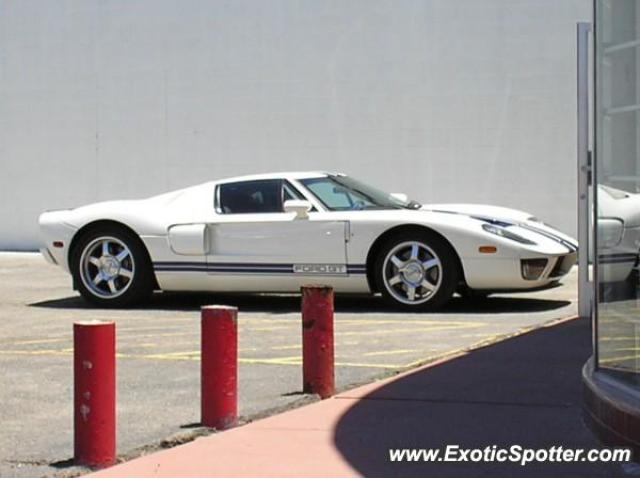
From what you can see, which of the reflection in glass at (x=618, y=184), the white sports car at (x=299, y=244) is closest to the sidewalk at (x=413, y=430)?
the reflection in glass at (x=618, y=184)

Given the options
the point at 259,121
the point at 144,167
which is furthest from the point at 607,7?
the point at 144,167

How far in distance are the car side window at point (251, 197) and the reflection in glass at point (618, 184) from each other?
5584 mm

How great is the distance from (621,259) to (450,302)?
226 inches

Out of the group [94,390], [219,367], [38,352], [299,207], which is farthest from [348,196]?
[94,390]

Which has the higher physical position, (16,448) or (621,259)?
Answer: (621,259)

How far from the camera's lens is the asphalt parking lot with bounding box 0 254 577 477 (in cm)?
579

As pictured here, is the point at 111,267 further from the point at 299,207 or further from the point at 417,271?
the point at 417,271

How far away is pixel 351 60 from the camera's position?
1712 cm

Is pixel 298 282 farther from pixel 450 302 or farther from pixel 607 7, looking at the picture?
pixel 607 7

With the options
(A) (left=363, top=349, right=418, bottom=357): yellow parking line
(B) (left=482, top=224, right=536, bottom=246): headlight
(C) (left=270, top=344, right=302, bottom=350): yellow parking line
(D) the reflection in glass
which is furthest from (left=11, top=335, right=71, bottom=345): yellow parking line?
(D) the reflection in glass

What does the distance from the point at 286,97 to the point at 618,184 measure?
1248 cm

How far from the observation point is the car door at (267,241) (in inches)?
412

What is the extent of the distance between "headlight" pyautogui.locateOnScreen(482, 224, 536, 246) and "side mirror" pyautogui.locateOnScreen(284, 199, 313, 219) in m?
1.55

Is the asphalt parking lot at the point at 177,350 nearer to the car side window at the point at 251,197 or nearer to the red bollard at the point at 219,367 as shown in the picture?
the red bollard at the point at 219,367
